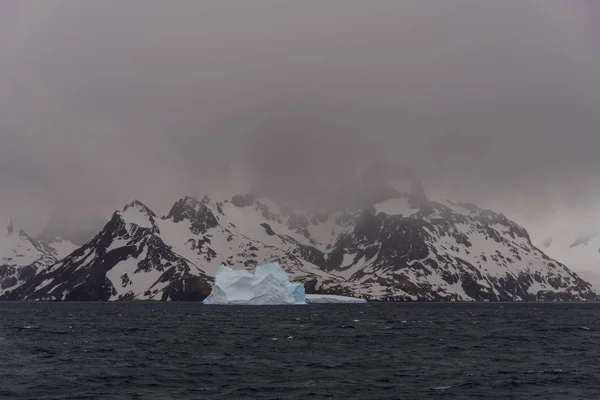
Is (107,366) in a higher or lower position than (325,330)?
lower

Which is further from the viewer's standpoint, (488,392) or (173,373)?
(173,373)

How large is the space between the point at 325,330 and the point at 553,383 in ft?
247

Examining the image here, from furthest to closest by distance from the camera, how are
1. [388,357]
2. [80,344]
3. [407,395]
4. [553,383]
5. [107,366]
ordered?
1. [80,344]
2. [388,357]
3. [107,366]
4. [553,383]
5. [407,395]

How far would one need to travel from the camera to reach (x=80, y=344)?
4067 inches

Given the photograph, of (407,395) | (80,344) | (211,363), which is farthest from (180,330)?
(407,395)

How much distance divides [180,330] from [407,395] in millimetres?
86563

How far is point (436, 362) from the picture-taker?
272 feet

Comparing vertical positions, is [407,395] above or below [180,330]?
below

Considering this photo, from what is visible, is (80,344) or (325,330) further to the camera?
(325,330)

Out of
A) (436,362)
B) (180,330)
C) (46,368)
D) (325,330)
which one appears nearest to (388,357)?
(436,362)

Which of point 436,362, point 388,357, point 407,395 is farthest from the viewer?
point 388,357

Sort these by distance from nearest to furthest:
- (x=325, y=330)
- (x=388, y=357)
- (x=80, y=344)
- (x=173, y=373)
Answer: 1. (x=173, y=373)
2. (x=388, y=357)
3. (x=80, y=344)
4. (x=325, y=330)

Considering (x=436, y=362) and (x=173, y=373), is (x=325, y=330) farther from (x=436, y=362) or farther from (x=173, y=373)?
(x=173, y=373)

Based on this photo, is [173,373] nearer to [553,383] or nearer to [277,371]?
[277,371]
